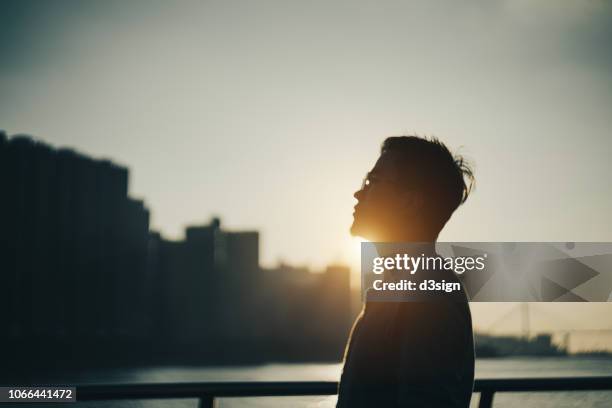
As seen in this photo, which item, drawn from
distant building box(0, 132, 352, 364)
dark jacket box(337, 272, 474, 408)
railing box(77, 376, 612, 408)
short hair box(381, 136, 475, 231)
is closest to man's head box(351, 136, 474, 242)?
short hair box(381, 136, 475, 231)

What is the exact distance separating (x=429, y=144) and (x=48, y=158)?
117455 millimetres

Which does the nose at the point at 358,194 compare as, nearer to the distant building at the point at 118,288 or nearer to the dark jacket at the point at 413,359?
the dark jacket at the point at 413,359

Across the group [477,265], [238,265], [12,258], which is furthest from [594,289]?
[238,265]

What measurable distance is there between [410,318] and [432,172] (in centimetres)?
38

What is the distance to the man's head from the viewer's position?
4.81 ft

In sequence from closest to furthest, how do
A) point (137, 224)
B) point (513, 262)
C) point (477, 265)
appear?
point (477, 265) < point (513, 262) < point (137, 224)

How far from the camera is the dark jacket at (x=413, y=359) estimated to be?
4.09 feet

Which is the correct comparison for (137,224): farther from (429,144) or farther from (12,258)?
(429,144)

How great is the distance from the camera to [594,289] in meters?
3.83

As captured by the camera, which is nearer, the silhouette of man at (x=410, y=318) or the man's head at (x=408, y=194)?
the silhouette of man at (x=410, y=318)

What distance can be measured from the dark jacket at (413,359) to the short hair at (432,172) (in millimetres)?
242

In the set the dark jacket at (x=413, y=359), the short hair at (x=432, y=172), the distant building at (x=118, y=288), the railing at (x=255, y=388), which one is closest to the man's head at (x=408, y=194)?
Answer: the short hair at (x=432, y=172)

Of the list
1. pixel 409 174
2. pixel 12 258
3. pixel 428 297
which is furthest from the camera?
pixel 12 258

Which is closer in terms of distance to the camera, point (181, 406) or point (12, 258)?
point (181, 406)
